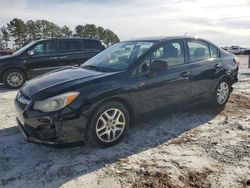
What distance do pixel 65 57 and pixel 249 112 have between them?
249 inches

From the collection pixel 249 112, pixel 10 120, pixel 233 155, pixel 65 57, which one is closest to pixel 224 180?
pixel 233 155

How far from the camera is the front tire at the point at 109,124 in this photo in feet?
12.9

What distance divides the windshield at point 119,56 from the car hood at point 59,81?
0.31 metres

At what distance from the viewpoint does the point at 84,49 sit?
1025cm

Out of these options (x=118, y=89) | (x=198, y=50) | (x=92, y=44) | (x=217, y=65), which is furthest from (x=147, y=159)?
(x=92, y=44)

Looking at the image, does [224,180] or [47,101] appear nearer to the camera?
[224,180]

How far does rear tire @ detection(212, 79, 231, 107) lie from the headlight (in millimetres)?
3279

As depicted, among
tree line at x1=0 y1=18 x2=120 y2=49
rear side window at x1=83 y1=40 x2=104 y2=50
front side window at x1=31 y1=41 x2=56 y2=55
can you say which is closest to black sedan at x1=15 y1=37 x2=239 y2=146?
front side window at x1=31 y1=41 x2=56 y2=55

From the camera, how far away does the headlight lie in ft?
12.1

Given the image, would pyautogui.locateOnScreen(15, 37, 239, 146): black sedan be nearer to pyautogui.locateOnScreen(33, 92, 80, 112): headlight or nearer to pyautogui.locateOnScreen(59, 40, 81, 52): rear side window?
pyautogui.locateOnScreen(33, 92, 80, 112): headlight

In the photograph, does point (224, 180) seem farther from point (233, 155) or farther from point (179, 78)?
point (179, 78)

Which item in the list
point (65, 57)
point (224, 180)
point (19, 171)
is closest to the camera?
point (224, 180)

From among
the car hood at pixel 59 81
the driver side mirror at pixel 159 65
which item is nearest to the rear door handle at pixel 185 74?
the driver side mirror at pixel 159 65

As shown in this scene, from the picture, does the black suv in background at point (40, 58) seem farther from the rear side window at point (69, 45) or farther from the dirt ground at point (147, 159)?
the dirt ground at point (147, 159)
